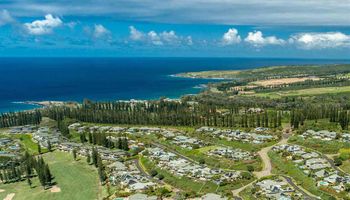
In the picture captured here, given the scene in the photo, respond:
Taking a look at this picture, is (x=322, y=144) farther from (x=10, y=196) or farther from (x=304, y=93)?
(x=304, y=93)

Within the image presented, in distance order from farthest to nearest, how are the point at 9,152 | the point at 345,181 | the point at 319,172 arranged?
1. the point at 9,152
2. the point at 319,172
3. the point at 345,181

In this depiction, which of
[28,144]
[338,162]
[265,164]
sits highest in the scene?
[338,162]

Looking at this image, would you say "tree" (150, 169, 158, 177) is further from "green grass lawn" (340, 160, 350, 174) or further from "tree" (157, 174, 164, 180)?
"green grass lawn" (340, 160, 350, 174)

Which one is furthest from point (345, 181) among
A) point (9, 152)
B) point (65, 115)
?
point (65, 115)

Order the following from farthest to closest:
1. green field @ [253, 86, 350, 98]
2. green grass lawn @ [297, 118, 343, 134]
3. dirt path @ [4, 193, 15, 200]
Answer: green field @ [253, 86, 350, 98]
green grass lawn @ [297, 118, 343, 134]
dirt path @ [4, 193, 15, 200]

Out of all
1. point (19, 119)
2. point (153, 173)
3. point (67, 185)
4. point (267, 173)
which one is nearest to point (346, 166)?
point (267, 173)

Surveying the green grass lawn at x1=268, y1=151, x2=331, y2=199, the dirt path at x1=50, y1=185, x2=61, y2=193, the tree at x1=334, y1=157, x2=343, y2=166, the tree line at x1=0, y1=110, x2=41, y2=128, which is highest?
the tree line at x1=0, y1=110, x2=41, y2=128

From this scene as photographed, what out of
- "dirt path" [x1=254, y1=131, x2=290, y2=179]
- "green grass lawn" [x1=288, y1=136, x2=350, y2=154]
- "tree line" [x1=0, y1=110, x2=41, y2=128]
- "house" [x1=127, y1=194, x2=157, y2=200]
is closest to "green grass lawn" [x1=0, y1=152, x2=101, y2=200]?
"house" [x1=127, y1=194, x2=157, y2=200]

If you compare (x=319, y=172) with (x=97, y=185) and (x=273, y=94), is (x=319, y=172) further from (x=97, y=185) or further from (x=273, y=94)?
(x=273, y=94)
